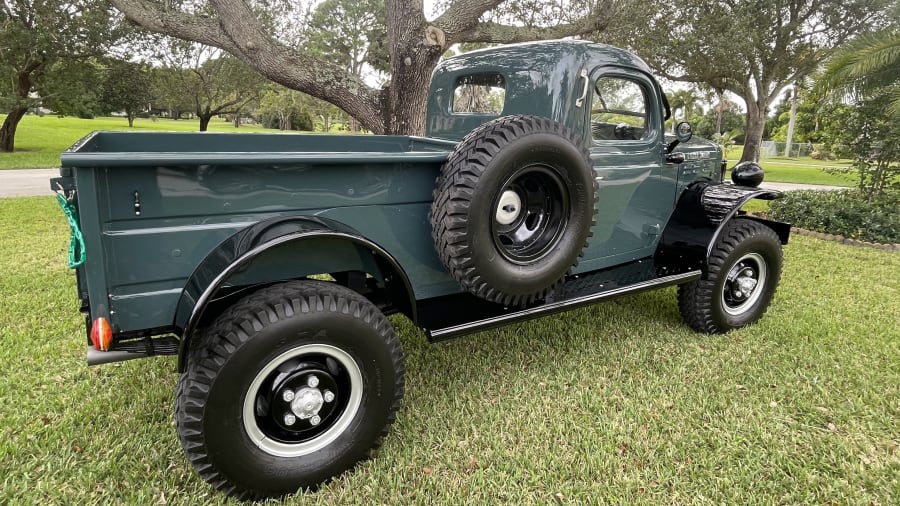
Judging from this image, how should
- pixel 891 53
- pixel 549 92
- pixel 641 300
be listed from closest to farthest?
pixel 549 92 → pixel 641 300 → pixel 891 53

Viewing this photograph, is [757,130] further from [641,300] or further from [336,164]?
[336,164]

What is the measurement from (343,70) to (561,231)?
6.04 metres

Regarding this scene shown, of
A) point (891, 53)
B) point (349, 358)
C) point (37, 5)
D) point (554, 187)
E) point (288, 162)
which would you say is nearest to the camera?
point (288, 162)

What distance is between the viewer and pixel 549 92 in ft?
9.91

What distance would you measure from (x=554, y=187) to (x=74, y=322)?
3.65 metres

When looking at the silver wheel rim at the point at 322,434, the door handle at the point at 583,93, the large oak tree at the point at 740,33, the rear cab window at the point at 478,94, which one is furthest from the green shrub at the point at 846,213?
the silver wheel rim at the point at 322,434

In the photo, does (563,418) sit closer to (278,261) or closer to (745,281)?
(278,261)

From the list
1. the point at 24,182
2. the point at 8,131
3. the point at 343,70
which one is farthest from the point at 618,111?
the point at 8,131

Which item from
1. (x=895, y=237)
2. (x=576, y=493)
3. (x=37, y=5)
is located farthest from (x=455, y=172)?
(x=37, y=5)

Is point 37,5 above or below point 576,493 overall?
above

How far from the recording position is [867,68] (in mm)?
7633

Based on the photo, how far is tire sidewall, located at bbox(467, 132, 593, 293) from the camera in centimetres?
229

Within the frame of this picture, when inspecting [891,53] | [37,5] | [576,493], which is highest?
[37,5]

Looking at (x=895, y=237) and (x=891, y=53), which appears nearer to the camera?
(x=895, y=237)
